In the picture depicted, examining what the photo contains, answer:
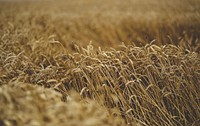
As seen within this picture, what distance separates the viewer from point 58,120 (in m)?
1.42

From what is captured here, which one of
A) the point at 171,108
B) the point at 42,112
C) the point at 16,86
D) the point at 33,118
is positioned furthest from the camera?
the point at 171,108

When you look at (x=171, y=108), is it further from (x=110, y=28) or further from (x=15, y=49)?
(x=110, y=28)

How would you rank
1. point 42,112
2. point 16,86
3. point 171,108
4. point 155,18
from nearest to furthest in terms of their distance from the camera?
point 42,112
point 16,86
point 171,108
point 155,18

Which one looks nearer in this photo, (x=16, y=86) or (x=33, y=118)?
(x=33, y=118)

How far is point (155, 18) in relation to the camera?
20.5 feet

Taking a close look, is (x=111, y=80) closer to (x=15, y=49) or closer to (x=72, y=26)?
(x=15, y=49)

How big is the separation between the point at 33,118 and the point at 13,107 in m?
0.17

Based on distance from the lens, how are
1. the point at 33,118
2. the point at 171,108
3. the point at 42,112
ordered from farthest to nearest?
1. the point at 171,108
2. the point at 42,112
3. the point at 33,118

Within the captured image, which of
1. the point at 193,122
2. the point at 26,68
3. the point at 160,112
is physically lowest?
the point at 193,122

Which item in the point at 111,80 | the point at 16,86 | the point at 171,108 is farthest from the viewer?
the point at 171,108

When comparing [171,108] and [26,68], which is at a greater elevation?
[26,68]

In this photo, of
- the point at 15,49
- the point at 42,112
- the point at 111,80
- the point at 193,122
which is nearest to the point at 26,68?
the point at 111,80

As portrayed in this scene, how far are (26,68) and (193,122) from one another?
1.58 metres

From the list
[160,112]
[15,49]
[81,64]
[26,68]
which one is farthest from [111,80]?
[15,49]
